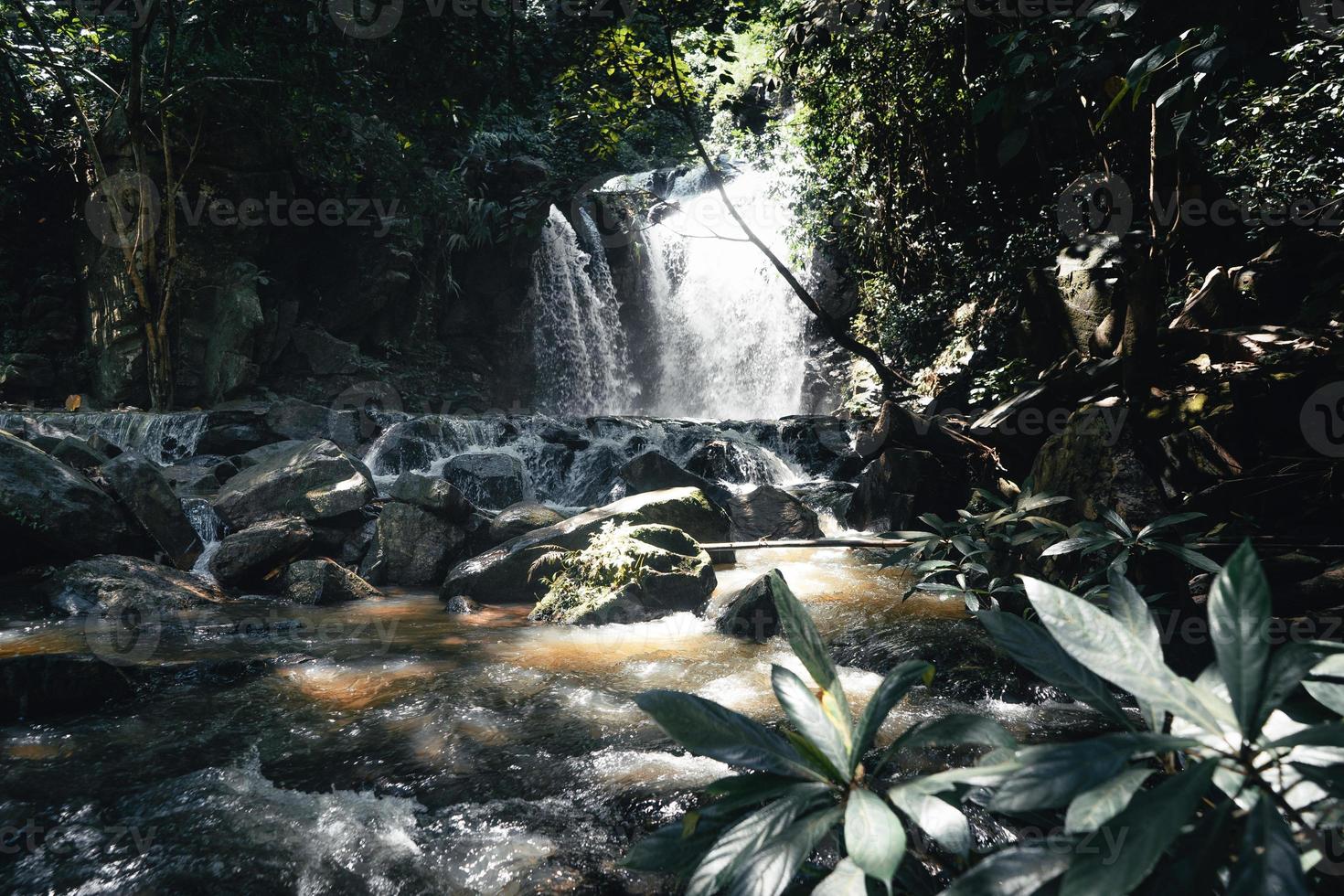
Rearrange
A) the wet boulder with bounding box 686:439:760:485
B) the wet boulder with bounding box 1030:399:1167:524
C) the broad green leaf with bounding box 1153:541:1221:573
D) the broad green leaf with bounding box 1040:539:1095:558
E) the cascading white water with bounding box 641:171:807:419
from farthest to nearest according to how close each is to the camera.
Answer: the cascading white water with bounding box 641:171:807:419 < the wet boulder with bounding box 686:439:760:485 < the wet boulder with bounding box 1030:399:1167:524 < the broad green leaf with bounding box 1040:539:1095:558 < the broad green leaf with bounding box 1153:541:1221:573

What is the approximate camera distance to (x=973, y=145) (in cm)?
692

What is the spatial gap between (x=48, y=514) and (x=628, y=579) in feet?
14.3

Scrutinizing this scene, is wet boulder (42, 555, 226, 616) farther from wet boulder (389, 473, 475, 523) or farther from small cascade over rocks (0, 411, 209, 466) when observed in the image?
small cascade over rocks (0, 411, 209, 466)

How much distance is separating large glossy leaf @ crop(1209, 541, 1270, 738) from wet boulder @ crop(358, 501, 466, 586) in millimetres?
5816

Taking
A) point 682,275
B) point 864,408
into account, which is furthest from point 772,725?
point 682,275

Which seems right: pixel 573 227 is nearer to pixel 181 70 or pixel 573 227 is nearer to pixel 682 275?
pixel 682 275

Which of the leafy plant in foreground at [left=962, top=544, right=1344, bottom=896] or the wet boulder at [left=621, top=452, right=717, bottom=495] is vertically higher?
the leafy plant in foreground at [left=962, top=544, right=1344, bottom=896]

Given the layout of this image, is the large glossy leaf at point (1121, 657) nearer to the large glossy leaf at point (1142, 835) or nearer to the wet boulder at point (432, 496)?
the large glossy leaf at point (1142, 835)

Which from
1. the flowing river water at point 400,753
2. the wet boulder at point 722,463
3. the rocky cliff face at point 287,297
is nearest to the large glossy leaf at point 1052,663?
the flowing river water at point 400,753

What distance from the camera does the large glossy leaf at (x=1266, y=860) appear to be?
0.46 m

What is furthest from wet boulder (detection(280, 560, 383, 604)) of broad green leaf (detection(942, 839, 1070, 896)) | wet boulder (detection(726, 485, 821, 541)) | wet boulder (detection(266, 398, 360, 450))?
wet boulder (detection(266, 398, 360, 450))

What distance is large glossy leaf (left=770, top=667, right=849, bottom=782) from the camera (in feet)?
2.59

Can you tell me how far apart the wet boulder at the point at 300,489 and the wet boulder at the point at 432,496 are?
573 millimetres

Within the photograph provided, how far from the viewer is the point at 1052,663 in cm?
75
